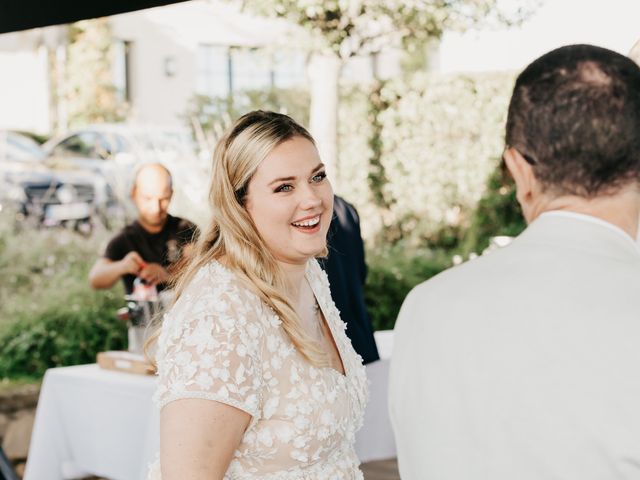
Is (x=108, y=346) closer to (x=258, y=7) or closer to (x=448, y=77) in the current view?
(x=258, y=7)

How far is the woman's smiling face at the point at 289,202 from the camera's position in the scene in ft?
6.90

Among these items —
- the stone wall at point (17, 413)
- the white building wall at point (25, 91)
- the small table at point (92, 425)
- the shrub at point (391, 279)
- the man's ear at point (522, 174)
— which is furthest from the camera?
the white building wall at point (25, 91)

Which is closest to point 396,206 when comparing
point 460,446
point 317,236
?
point 317,236

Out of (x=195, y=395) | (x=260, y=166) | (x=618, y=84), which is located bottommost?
(x=195, y=395)

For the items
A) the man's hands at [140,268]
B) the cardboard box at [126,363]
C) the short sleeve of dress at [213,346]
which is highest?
the short sleeve of dress at [213,346]

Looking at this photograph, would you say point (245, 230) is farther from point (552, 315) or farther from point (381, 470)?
point (381, 470)

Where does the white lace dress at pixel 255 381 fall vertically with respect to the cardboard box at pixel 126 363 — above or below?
above

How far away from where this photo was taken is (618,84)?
1143mm

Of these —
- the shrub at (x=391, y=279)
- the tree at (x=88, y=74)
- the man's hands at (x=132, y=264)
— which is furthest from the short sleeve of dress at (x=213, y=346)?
the tree at (x=88, y=74)

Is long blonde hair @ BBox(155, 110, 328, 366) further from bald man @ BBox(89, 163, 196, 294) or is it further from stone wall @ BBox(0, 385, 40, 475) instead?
stone wall @ BBox(0, 385, 40, 475)

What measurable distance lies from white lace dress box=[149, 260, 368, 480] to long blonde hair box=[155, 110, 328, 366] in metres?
0.03

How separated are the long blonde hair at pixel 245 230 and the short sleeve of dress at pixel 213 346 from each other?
0.06 m

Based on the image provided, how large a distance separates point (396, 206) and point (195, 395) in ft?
26.0

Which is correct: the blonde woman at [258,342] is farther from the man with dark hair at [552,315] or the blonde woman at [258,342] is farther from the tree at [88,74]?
the tree at [88,74]
